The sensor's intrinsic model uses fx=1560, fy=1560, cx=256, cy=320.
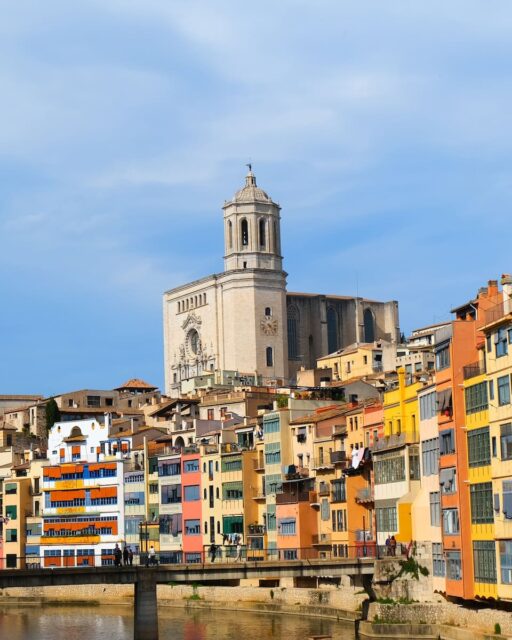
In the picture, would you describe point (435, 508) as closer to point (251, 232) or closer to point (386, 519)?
point (386, 519)

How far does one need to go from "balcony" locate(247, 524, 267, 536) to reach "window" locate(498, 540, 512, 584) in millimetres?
36132

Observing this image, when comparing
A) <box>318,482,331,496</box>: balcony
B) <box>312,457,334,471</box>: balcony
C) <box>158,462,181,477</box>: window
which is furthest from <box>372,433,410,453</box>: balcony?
<box>158,462,181,477</box>: window

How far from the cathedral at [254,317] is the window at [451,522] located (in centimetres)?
10844

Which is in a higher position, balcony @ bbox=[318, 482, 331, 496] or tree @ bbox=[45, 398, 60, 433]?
tree @ bbox=[45, 398, 60, 433]

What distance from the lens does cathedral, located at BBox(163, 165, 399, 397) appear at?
17775 cm

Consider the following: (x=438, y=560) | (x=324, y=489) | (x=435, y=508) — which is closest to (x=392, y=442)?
(x=435, y=508)

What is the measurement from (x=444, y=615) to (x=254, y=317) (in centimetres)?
11687

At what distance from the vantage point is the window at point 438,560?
62.4 meters

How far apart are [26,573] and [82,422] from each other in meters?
51.0

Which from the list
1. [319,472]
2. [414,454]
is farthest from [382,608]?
[319,472]

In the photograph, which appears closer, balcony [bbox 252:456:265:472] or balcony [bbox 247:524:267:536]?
balcony [bbox 247:524:267:536]

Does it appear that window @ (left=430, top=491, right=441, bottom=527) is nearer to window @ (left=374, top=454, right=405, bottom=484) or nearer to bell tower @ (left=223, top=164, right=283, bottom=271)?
window @ (left=374, top=454, right=405, bottom=484)

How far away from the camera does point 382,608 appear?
64938mm

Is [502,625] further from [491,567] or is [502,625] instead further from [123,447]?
[123,447]
